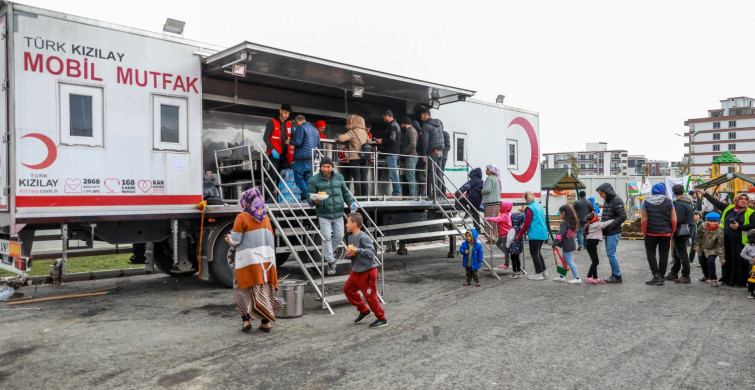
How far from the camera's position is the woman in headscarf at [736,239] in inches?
331

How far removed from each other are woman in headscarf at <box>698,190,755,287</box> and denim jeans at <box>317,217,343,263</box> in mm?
6190

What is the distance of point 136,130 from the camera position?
7398 millimetres

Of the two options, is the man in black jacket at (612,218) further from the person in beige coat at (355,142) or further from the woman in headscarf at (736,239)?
the person in beige coat at (355,142)

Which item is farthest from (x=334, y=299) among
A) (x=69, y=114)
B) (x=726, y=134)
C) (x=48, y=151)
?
(x=726, y=134)

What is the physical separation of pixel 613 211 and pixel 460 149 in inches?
165

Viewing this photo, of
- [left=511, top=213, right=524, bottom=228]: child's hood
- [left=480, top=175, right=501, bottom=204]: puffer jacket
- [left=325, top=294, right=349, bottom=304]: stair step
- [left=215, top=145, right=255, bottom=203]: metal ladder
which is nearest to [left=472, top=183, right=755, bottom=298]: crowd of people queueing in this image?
[left=511, top=213, right=524, bottom=228]: child's hood

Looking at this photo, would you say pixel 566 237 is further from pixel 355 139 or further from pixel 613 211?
pixel 355 139

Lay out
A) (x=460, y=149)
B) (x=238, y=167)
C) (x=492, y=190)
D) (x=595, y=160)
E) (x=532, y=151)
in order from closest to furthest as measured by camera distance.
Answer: (x=238, y=167) → (x=492, y=190) → (x=460, y=149) → (x=532, y=151) → (x=595, y=160)

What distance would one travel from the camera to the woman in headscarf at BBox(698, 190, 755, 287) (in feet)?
27.6

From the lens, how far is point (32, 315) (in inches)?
266

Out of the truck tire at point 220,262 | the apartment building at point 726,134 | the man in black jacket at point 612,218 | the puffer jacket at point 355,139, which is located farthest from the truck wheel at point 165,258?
the apartment building at point 726,134

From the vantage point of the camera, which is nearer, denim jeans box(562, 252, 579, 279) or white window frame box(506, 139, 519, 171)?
denim jeans box(562, 252, 579, 279)

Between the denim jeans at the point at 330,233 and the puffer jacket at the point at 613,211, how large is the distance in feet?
14.5

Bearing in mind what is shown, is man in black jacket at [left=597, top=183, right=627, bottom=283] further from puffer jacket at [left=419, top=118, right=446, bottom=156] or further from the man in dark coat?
puffer jacket at [left=419, top=118, right=446, bottom=156]
